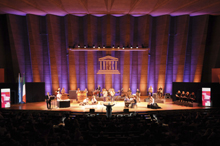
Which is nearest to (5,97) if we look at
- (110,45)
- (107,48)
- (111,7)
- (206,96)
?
(107,48)

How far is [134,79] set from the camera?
61.4ft

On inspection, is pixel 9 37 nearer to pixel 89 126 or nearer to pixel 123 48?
pixel 123 48

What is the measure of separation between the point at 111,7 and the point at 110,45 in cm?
435

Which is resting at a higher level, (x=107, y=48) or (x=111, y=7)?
(x=111, y=7)

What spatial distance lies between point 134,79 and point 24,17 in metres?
14.8

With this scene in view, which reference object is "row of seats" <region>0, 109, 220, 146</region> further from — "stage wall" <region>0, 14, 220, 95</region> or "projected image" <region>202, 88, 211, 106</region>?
"stage wall" <region>0, 14, 220, 95</region>

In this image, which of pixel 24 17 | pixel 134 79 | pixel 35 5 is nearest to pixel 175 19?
pixel 134 79

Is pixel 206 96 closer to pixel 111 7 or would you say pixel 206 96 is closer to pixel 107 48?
pixel 107 48

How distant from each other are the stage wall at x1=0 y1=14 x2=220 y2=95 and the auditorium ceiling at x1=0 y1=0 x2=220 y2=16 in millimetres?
933

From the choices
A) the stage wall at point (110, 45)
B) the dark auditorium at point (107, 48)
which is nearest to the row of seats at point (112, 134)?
the dark auditorium at point (107, 48)

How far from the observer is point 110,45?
59.3 feet

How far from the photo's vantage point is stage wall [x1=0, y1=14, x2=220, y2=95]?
1731 cm

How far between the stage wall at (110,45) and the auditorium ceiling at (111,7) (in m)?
0.93

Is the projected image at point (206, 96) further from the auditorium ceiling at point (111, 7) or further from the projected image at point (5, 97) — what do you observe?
the projected image at point (5, 97)
